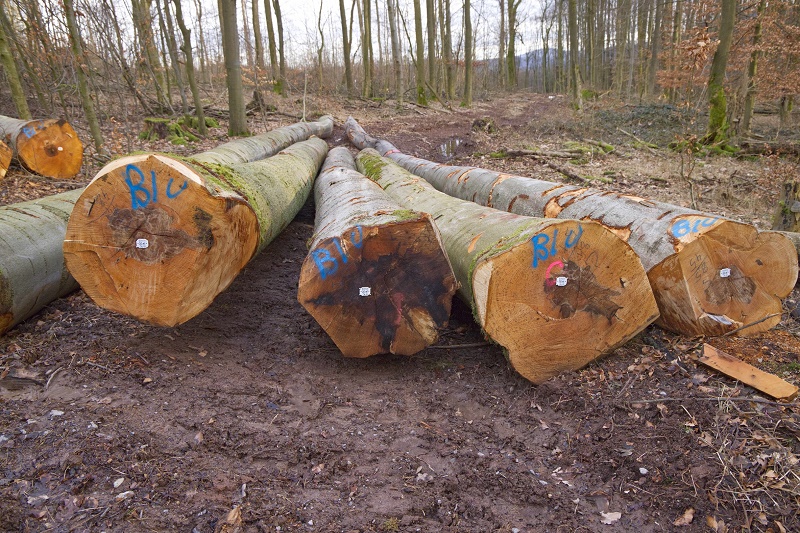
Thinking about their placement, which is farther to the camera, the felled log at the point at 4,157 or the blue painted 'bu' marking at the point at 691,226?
the felled log at the point at 4,157

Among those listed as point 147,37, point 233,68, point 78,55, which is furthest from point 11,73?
point 233,68

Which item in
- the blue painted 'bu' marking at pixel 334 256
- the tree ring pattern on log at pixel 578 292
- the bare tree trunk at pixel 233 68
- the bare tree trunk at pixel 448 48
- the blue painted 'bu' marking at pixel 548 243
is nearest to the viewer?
the blue painted 'bu' marking at pixel 548 243

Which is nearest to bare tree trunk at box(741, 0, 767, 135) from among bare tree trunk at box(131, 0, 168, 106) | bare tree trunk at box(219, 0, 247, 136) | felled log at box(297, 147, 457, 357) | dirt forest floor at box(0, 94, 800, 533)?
dirt forest floor at box(0, 94, 800, 533)

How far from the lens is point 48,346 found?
11.0 feet

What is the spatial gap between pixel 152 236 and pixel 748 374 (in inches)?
157

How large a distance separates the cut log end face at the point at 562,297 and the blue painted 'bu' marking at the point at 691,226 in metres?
0.53

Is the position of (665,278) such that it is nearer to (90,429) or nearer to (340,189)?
(340,189)

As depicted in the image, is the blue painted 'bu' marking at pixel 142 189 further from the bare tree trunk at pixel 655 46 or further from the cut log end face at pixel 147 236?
the bare tree trunk at pixel 655 46

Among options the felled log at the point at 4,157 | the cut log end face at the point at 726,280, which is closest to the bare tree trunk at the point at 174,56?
the felled log at the point at 4,157

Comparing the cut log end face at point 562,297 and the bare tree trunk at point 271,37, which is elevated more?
the bare tree trunk at point 271,37

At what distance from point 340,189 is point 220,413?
2865mm

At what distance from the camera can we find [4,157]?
7.21 m

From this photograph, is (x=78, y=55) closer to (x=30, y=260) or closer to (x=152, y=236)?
(x=30, y=260)

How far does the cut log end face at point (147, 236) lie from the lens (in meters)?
3.01
